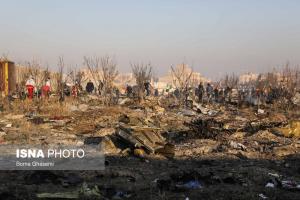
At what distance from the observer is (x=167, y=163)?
8656 mm

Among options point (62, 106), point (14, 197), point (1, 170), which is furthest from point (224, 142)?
point (62, 106)

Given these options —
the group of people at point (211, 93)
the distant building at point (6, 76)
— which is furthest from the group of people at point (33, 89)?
the distant building at point (6, 76)

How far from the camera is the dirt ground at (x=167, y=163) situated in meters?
6.35

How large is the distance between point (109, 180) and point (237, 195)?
77.3 inches

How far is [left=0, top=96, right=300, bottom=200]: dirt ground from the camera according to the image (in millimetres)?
6348

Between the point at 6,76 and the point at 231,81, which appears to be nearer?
the point at 6,76

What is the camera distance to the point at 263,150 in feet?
33.6

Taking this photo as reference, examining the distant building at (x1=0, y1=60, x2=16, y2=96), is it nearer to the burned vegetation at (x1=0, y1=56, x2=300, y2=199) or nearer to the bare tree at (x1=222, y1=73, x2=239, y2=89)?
the burned vegetation at (x1=0, y1=56, x2=300, y2=199)

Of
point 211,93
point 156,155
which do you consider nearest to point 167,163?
point 156,155

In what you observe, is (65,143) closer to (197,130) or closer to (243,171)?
(197,130)

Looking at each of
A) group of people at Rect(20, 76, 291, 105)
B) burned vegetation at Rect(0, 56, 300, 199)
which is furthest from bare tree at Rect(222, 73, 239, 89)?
burned vegetation at Rect(0, 56, 300, 199)

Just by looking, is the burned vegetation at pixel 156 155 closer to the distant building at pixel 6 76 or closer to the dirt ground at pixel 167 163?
the dirt ground at pixel 167 163

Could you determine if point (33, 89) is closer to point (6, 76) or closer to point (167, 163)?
point (6, 76)

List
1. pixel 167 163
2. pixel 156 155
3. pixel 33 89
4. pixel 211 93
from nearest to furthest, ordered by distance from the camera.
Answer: pixel 167 163, pixel 156 155, pixel 33 89, pixel 211 93
